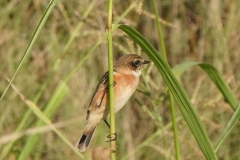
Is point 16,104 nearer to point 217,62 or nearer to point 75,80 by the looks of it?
point 75,80

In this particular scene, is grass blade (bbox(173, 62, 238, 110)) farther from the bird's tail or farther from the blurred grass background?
the blurred grass background

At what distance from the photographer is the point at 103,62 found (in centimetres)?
606

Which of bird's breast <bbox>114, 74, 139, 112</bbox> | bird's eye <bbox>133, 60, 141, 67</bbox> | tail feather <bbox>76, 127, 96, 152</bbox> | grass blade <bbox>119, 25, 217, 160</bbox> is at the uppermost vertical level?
bird's eye <bbox>133, 60, 141, 67</bbox>

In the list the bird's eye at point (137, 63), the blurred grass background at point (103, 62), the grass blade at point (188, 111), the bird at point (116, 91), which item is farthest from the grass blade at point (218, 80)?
the blurred grass background at point (103, 62)

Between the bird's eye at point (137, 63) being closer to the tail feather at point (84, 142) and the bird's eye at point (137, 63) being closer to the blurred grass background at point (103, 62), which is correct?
the tail feather at point (84, 142)

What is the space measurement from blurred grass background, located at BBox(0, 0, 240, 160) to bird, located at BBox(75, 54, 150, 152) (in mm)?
954

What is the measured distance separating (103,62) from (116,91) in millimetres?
2496

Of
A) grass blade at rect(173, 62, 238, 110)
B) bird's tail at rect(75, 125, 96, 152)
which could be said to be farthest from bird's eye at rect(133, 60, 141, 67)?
grass blade at rect(173, 62, 238, 110)

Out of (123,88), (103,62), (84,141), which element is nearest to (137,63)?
(123,88)

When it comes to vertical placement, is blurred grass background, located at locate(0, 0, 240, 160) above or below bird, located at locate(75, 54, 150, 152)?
above

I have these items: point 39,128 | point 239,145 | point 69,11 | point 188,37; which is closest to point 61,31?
point 69,11

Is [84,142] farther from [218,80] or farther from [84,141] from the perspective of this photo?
[218,80]

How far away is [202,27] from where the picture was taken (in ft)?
22.2

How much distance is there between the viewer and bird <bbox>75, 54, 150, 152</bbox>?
357 centimetres
